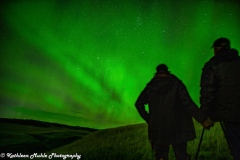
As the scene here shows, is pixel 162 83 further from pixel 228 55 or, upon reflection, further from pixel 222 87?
pixel 228 55

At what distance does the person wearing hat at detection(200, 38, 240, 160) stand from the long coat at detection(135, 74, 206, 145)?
32 centimetres

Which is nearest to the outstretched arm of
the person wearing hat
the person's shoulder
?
the person wearing hat

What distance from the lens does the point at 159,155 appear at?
5.43 metres

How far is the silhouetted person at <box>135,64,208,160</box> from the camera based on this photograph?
514 centimetres

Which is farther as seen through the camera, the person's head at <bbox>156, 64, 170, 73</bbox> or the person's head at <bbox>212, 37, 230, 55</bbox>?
the person's head at <bbox>156, 64, 170, 73</bbox>

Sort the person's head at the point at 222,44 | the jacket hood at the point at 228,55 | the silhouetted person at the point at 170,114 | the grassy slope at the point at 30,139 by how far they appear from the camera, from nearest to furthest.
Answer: the jacket hood at the point at 228,55, the person's head at the point at 222,44, the silhouetted person at the point at 170,114, the grassy slope at the point at 30,139

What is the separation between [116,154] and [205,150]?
4.10 m

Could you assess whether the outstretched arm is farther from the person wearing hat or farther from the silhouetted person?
the person wearing hat

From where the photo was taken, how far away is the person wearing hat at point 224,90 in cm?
460

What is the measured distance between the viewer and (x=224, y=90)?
479 centimetres

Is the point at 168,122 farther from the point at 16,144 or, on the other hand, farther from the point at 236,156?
the point at 16,144

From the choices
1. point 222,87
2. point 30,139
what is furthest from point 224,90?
point 30,139

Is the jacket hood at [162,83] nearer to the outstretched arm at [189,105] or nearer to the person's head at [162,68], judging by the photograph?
the person's head at [162,68]

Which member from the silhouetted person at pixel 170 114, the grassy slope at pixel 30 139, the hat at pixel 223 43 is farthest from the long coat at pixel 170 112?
the grassy slope at pixel 30 139
